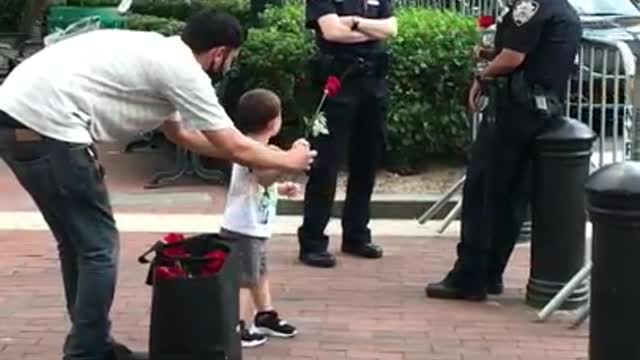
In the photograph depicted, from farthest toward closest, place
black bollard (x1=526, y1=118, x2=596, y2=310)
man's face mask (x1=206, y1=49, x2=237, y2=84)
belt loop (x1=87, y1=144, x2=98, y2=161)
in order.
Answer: black bollard (x1=526, y1=118, x2=596, y2=310) → man's face mask (x1=206, y1=49, x2=237, y2=84) → belt loop (x1=87, y1=144, x2=98, y2=161)

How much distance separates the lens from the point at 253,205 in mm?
5883

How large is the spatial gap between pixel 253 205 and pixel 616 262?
5.95ft

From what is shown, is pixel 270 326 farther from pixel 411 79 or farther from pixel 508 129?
pixel 411 79

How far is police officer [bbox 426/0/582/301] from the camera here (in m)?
6.42

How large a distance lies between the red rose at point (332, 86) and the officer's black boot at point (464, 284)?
1.21 m

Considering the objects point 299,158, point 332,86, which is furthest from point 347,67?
point 299,158

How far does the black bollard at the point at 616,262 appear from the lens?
186 inches

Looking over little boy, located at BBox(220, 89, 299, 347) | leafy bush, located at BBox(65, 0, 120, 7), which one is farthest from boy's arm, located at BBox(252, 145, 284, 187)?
leafy bush, located at BBox(65, 0, 120, 7)

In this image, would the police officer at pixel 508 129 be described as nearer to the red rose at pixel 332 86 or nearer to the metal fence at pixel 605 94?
the metal fence at pixel 605 94

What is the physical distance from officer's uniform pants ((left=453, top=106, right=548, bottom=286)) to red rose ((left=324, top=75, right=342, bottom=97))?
0.88m

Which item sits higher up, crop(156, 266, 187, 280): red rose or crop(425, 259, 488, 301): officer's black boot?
crop(156, 266, 187, 280): red rose

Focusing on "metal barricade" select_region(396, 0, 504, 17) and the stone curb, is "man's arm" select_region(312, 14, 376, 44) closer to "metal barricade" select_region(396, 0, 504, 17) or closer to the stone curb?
the stone curb

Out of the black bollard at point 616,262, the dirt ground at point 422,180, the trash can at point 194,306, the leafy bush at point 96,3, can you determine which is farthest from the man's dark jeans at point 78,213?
the leafy bush at point 96,3

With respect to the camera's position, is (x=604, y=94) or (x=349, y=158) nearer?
(x=604, y=94)
